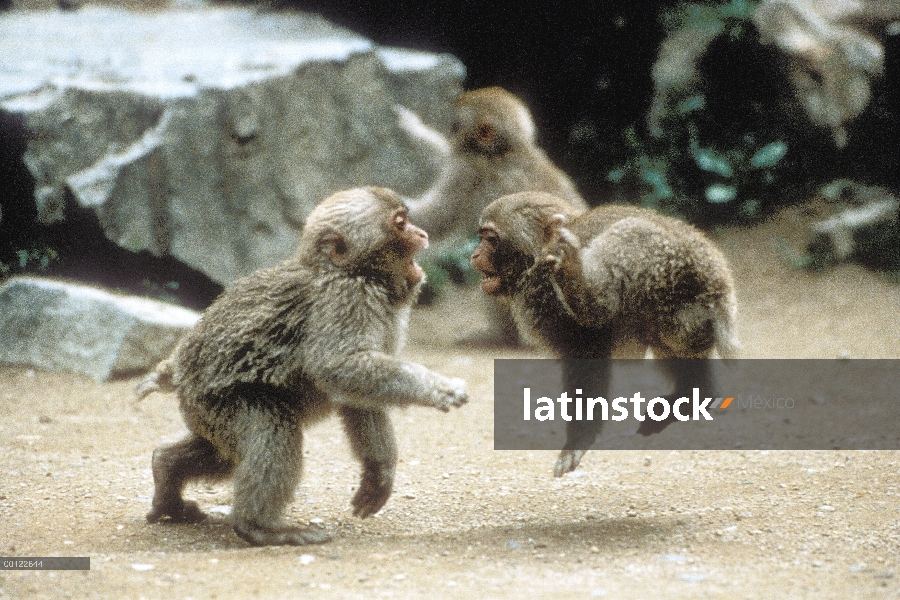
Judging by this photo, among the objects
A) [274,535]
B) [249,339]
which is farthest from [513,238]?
[274,535]

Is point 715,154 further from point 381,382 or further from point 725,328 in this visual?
point 381,382

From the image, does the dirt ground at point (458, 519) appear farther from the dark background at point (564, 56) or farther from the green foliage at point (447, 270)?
the dark background at point (564, 56)

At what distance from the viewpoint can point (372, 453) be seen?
15.0 ft

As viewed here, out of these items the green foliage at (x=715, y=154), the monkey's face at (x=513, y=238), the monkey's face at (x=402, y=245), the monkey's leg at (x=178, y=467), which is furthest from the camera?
the green foliage at (x=715, y=154)

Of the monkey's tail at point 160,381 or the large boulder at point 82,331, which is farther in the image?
the large boulder at point 82,331

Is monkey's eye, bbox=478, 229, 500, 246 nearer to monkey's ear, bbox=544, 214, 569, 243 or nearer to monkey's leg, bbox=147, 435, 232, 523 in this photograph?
monkey's ear, bbox=544, 214, 569, 243

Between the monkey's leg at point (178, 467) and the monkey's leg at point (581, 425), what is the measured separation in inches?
63.4

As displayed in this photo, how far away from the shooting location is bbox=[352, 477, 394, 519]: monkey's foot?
4.58 meters

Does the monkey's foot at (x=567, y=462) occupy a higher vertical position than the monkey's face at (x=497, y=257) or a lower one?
lower

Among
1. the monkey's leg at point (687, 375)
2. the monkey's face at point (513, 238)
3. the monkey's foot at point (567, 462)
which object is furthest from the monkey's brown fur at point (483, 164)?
the monkey's foot at point (567, 462)

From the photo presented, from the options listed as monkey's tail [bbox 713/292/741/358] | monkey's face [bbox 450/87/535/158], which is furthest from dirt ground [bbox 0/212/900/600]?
monkey's face [bbox 450/87/535/158]

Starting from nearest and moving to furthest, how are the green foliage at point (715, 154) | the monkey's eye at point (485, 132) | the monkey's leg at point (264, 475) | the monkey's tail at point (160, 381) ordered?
the monkey's leg at point (264, 475)
the monkey's tail at point (160, 381)
the monkey's eye at point (485, 132)
the green foliage at point (715, 154)

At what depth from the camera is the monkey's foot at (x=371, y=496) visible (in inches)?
180

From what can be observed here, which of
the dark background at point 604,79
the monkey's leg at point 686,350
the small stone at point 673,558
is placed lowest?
the small stone at point 673,558
